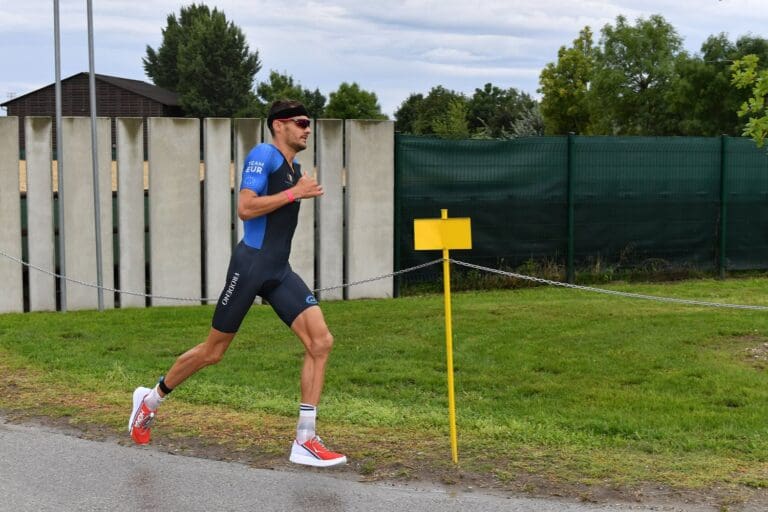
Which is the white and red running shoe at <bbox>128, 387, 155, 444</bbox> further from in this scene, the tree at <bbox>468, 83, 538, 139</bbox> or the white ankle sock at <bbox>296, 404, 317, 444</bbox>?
the tree at <bbox>468, 83, 538, 139</bbox>

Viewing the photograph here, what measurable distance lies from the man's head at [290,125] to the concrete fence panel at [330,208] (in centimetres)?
698

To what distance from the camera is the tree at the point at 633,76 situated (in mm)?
59531

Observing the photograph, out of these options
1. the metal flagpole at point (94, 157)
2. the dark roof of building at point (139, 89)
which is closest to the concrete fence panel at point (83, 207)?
the metal flagpole at point (94, 157)

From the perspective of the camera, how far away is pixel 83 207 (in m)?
12.4

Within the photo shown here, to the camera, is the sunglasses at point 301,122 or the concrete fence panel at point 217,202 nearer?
the sunglasses at point 301,122

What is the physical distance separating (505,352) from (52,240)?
243 inches

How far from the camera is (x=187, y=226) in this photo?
12.7 m

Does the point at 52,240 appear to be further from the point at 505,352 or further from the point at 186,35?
the point at 186,35

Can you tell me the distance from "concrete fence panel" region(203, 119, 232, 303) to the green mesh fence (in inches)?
91.7

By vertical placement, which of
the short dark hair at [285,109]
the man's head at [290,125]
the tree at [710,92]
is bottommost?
the man's head at [290,125]

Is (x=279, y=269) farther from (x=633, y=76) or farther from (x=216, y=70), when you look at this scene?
(x=216, y=70)

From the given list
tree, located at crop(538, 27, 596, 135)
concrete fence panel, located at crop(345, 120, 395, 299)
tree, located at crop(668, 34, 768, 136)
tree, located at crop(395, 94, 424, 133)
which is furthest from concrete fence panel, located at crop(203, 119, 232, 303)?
tree, located at crop(395, 94, 424, 133)

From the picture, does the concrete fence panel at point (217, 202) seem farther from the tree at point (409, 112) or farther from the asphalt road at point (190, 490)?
the tree at point (409, 112)

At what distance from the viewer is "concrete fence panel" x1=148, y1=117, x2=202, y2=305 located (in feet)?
41.3
